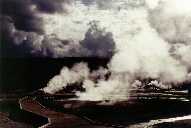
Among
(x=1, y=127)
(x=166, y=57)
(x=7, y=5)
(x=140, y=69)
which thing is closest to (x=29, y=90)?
(x=1, y=127)

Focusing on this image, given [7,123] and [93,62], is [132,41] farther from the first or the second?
[7,123]

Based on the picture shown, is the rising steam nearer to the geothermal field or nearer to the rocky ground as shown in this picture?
the geothermal field

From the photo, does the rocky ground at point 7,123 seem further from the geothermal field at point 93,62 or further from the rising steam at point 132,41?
the rising steam at point 132,41

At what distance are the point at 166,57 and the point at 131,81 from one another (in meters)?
0.40

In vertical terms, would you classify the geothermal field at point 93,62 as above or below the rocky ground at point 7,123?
above

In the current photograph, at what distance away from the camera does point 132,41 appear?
2.93m

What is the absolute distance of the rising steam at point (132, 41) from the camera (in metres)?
2.91

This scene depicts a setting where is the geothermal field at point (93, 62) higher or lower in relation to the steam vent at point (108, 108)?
higher

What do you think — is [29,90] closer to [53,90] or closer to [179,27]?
[53,90]

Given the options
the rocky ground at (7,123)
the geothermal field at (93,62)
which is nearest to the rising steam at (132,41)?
the geothermal field at (93,62)

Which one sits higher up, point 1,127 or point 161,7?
point 161,7

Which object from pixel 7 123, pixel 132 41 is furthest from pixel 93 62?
pixel 7 123

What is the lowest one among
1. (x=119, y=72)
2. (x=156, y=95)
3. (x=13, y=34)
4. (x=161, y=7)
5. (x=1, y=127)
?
(x=1, y=127)

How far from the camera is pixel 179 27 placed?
9.77 ft
